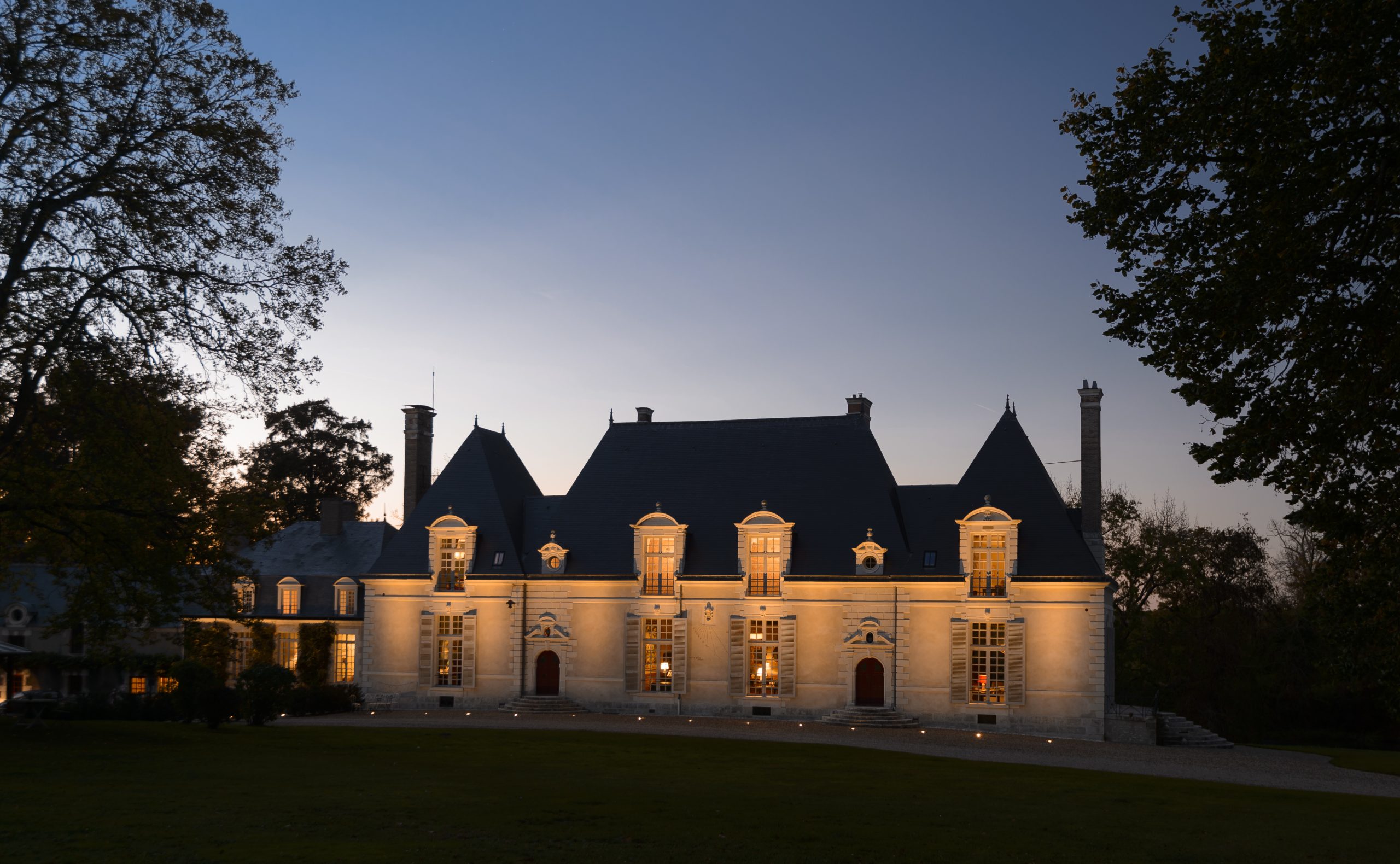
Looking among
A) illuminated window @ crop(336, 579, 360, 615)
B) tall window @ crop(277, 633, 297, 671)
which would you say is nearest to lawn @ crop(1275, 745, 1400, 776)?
illuminated window @ crop(336, 579, 360, 615)

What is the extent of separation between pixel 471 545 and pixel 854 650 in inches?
457

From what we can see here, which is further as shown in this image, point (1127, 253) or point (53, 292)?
point (53, 292)

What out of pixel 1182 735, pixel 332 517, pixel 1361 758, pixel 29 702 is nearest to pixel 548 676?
pixel 332 517

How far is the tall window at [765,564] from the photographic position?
31969 mm

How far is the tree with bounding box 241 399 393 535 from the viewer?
52438 mm

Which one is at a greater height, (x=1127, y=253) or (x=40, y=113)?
(x=40, y=113)

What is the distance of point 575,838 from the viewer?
11.5m

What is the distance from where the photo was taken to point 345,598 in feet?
120

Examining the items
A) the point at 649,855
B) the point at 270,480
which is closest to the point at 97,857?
the point at 649,855

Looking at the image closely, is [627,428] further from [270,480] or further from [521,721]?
[270,480]

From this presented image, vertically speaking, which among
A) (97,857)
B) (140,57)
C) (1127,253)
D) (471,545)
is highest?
(140,57)

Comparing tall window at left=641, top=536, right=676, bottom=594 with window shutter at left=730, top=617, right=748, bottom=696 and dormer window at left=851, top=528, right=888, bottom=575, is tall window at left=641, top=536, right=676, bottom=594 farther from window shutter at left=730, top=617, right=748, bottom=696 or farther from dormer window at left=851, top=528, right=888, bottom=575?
dormer window at left=851, top=528, right=888, bottom=575

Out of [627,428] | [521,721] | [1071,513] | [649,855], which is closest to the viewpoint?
[649,855]

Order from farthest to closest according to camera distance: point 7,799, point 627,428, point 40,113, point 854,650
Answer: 1. point 627,428
2. point 854,650
3. point 40,113
4. point 7,799
